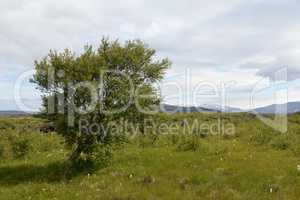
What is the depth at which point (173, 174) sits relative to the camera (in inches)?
534

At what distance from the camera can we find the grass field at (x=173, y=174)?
11641 millimetres

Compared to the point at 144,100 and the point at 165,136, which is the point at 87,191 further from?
the point at 165,136

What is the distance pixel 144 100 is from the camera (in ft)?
51.1

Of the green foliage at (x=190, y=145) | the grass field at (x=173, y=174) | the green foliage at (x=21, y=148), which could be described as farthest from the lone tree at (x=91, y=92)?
the green foliage at (x=21, y=148)

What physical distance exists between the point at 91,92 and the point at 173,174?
4.57 meters

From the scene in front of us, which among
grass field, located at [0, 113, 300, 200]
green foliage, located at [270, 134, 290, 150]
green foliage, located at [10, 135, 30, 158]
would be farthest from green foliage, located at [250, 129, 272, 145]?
green foliage, located at [10, 135, 30, 158]

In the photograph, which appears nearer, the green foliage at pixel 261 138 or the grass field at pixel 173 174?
the grass field at pixel 173 174

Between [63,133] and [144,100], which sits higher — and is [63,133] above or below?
below

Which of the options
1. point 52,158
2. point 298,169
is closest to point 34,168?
point 52,158

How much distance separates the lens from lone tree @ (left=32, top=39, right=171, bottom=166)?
583 inches

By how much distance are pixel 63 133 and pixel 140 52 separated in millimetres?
4705

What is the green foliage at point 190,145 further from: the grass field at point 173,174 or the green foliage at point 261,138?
the green foliage at point 261,138

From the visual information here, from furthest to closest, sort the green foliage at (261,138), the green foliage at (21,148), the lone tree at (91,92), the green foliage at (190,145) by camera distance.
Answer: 1. the green foliage at (21,148)
2. the green foliage at (261,138)
3. the green foliage at (190,145)
4. the lone tree at (91,92)

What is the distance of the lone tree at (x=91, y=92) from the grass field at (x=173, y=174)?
1.43m
